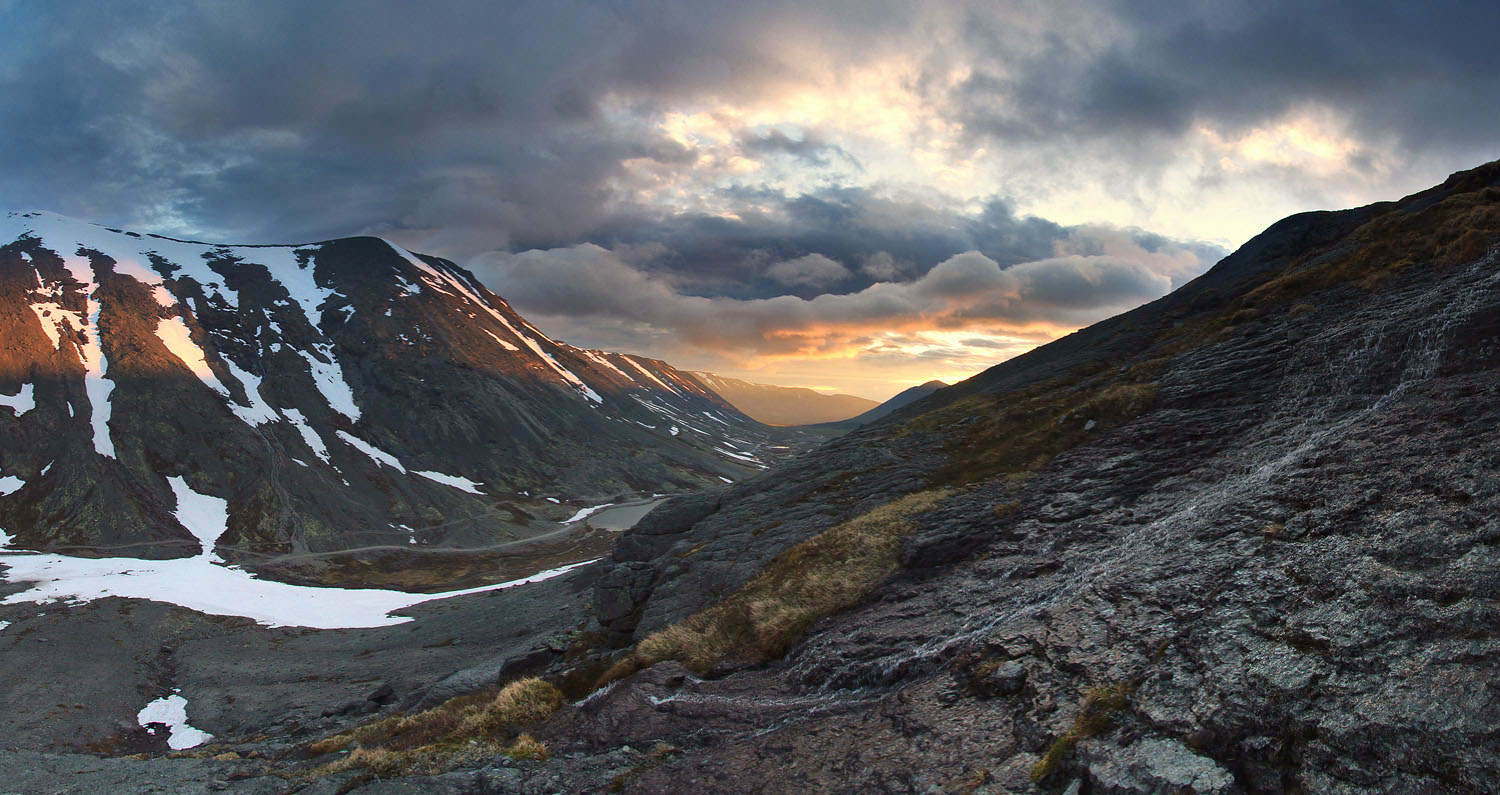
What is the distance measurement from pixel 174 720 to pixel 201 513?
117 m

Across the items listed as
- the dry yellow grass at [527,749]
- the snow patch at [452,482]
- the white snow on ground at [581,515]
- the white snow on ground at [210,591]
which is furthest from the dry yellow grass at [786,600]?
the snow patch at [452,482]

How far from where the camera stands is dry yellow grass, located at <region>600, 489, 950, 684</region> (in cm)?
2555

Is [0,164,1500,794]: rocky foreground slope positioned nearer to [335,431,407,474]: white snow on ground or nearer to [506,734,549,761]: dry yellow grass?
[506,734,549,761]: dry yellow grass

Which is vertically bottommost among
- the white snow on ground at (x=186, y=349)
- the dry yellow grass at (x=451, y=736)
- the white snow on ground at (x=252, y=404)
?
the dry yellow grass at (x=451, y=736)

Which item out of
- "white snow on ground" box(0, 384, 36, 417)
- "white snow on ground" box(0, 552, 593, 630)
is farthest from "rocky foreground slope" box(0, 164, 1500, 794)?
→ "white snow on ground" box(0, 384, 36, 417)

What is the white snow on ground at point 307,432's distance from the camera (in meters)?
178

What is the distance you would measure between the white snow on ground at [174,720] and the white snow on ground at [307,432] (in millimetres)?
139277

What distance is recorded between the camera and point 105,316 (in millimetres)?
182375

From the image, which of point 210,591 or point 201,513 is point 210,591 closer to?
point 210,591

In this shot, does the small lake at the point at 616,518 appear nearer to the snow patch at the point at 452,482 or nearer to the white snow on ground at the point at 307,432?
the snow patch at the point at 452,482

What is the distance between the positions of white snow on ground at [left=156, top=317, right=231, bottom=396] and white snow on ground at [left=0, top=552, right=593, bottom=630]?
84172 millimetres

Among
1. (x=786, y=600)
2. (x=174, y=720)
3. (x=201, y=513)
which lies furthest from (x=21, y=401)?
(x=786, y=600)

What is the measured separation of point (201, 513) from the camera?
138m

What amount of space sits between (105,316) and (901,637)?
25805 centimetres
